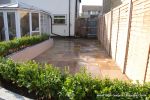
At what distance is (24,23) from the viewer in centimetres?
1085

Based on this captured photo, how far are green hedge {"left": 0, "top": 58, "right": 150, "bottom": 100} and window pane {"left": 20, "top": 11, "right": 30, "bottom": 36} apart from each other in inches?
279

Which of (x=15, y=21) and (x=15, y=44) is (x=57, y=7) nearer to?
(x=15, y=21)

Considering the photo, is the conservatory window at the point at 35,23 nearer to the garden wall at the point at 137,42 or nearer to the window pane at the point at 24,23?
the window pane at the point at 24,23

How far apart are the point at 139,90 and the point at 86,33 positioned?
16.9 m

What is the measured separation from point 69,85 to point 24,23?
846 cm

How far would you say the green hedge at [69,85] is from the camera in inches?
117

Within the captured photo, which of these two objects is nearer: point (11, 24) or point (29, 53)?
point (29, 53)

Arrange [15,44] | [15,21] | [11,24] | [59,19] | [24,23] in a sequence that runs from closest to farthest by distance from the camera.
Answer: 1. [15,44]
2. [15,21]
3. [11,24]
4. [24,23]
5. [59,19]

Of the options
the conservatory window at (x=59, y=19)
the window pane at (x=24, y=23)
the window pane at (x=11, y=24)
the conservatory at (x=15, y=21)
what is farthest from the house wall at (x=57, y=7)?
the window pane at (x=11, y=24)

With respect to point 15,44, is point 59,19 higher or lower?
higher

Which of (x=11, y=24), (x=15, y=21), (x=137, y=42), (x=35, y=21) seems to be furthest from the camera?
(x=35, y=21)

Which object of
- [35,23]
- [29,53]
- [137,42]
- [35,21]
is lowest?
[29,53]

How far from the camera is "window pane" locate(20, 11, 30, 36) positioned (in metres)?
10.6

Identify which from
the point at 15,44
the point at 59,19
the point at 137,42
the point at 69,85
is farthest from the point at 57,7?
the point at 69,85
